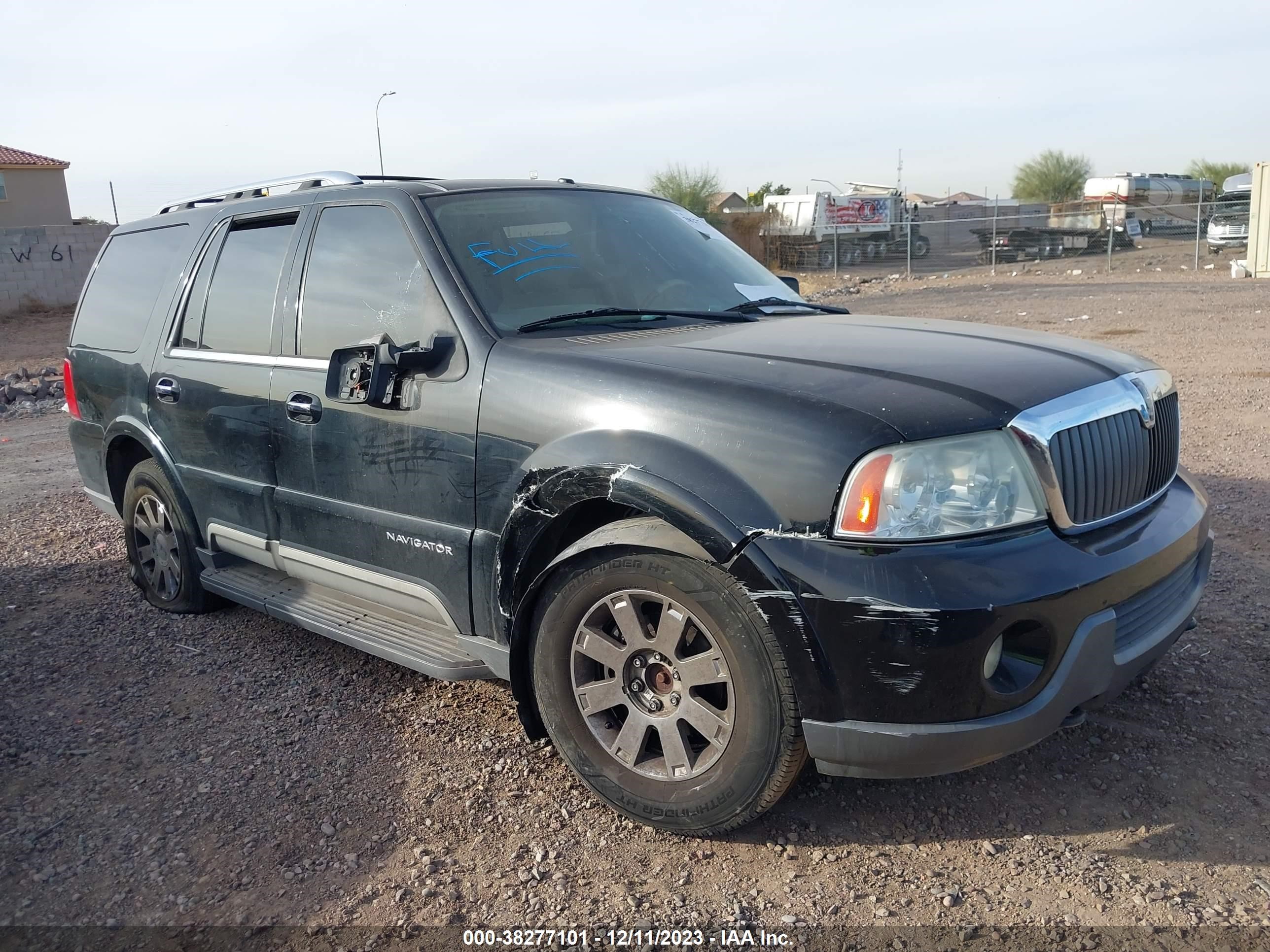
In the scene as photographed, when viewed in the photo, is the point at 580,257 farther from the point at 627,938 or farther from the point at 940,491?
the point at 627,938

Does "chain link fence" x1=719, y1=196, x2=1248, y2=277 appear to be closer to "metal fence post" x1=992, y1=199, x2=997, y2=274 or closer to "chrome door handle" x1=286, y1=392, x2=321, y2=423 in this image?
"metal fence post" x1=992, y1=199, x2=997, y2=274

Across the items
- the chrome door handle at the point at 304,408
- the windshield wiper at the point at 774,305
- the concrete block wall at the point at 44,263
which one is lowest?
the chrome door handle at the point at 304,408

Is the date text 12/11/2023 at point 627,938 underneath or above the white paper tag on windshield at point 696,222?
underneath

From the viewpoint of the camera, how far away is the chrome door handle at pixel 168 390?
4547mm

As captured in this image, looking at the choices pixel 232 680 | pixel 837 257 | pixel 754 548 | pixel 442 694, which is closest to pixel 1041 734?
pixel 754 548

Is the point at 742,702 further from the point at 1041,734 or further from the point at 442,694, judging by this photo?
the point at 442,694

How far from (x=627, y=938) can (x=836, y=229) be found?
32.1 m

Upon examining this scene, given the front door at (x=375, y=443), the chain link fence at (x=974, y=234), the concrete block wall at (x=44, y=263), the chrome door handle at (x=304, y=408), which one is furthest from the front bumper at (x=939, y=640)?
the chain link fence at (x=974, y=234)

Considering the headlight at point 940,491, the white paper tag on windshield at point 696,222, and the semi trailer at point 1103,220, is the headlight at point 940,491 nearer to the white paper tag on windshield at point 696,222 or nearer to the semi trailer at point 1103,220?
the white paper tag on windshield at point 696,222

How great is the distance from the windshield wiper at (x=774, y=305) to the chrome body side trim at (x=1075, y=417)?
1292 millimetres

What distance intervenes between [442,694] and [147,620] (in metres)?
1.84

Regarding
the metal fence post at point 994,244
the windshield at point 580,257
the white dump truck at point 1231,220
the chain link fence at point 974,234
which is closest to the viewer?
the windshield at point 580,257

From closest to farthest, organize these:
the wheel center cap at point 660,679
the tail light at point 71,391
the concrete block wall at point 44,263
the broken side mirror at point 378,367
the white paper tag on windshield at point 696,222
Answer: the wheel center cap at point 660,679 → the broken side mirror at point 378,367 → the white paper tag on windshield at point 696,222 → the tail light at point 71,391 → the concrete block wall at point 44,263

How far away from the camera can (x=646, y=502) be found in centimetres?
280
